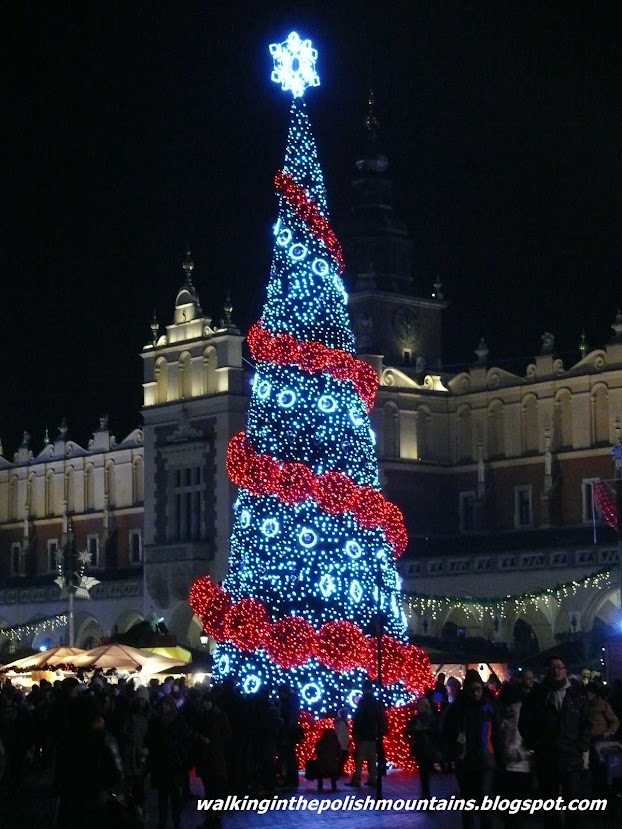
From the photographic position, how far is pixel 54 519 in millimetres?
70000

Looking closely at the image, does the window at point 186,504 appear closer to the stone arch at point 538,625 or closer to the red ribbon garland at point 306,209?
the stone arch at point 538,625

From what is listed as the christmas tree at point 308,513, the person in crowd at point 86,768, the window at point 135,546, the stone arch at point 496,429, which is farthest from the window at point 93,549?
the person in crowd at point 86,768

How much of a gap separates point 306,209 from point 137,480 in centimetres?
3913

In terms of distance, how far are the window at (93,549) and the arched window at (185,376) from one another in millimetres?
11422

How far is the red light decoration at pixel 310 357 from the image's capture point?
26734mm

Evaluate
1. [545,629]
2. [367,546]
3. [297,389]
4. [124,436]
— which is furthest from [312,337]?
[124,436]

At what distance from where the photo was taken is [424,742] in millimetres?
21016

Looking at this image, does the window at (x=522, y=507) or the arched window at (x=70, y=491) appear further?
the arched window at (x=70, y=491)

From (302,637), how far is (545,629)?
21.8 meters

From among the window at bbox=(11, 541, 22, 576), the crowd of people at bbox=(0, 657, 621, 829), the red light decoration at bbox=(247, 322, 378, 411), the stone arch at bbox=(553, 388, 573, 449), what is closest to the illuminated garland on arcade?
the red light decoration at bbox=(247, 322, 378, 411)

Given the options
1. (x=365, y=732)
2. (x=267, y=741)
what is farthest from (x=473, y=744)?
(x=365, y=732)

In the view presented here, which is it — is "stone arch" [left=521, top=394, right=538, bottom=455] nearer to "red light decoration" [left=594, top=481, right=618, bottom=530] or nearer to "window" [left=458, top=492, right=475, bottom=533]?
"window" [left=458, top=492, right=475, bottom=533]

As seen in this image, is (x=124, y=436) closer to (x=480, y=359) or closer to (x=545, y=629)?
(x=480, y=359)

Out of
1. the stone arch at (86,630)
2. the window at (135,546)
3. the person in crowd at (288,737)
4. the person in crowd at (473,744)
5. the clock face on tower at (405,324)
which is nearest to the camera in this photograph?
the person in crowd at (473,744)
